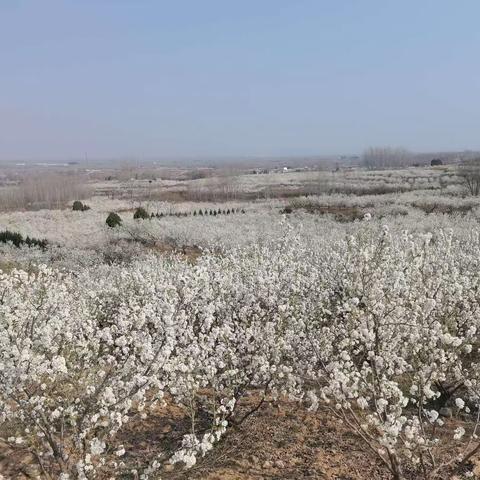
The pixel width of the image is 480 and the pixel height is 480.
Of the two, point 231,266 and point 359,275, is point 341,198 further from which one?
point 359,275

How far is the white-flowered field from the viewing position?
14.2 feet

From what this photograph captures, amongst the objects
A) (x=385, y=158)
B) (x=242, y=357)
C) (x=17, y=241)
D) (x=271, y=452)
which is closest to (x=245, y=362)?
(x=242, y=357)

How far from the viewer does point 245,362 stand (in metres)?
6.05

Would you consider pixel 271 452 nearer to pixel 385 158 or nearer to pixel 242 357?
pixel 242 357

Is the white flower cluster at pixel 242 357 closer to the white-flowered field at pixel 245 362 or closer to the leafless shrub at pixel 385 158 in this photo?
the white-flowered field at pixel 245 362

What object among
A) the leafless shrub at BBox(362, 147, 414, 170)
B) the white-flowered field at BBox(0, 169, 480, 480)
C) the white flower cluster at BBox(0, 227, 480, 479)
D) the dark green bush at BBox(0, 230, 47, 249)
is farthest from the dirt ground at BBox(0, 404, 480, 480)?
the leafless shrub at BBox(362, 147, 414, 170)

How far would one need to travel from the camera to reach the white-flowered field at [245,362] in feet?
14.2

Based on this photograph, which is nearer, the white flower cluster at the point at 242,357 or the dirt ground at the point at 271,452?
the white flower cluster at the point at 242,357

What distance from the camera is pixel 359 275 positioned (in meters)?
5.32

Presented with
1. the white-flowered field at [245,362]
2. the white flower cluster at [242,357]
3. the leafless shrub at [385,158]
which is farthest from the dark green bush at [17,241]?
the leafless shrub at [385,158]

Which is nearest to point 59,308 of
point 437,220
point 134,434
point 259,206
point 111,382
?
point 134,434

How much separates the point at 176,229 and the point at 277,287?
19570 millimetres

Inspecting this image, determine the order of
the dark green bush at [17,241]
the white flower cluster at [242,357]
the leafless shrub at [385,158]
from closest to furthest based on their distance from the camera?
the white flower cluster at [242,357], the dark green bush at [17,241], the leafless shrub at [385,158]

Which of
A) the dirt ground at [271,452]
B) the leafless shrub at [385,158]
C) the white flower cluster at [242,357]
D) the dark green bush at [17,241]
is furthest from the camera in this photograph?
the leafless shrub at [385,158]
